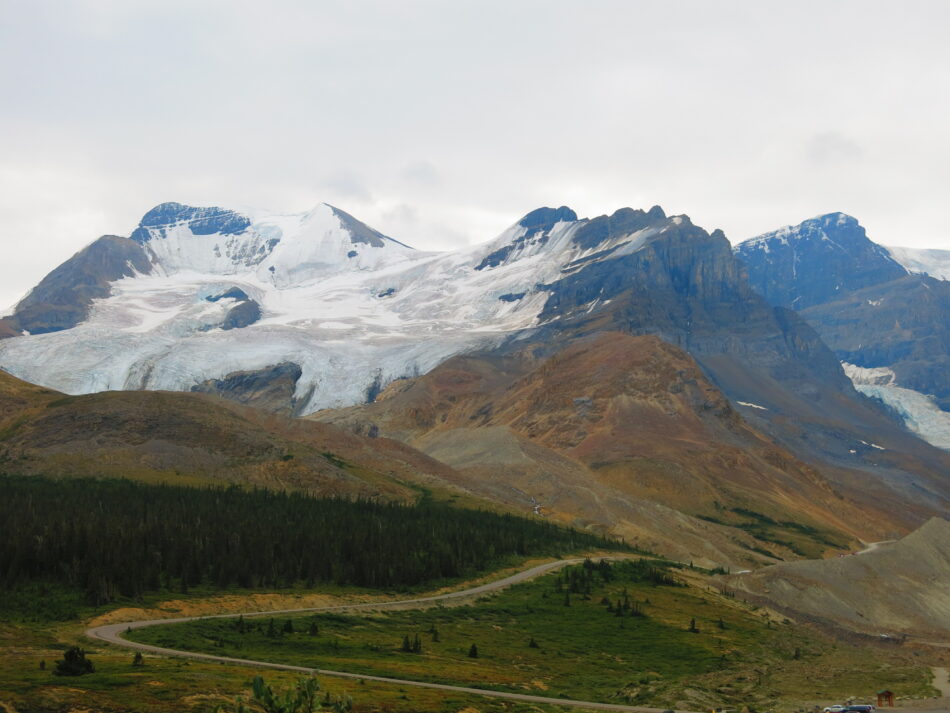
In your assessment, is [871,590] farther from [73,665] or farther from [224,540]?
[73,665]

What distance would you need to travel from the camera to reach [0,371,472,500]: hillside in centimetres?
15088

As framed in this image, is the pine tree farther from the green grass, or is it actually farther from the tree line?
the tree line

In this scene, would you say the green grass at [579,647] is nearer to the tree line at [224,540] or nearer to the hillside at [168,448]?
the tree line at [224,540]

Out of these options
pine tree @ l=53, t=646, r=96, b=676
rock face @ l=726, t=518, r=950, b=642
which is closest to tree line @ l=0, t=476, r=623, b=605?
rock face @ l=726, t=518, r=950, b=642

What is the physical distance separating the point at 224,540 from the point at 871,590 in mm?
85484

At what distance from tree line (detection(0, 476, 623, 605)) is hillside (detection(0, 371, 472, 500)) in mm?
11060

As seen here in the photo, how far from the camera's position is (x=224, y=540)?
326 feet

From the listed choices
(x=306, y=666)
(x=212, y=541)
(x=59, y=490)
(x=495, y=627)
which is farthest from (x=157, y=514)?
(x=306, y=666)

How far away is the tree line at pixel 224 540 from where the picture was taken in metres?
85.1

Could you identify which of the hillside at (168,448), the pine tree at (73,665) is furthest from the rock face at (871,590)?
the pine tree at (73,665)

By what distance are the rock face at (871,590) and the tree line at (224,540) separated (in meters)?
27.8

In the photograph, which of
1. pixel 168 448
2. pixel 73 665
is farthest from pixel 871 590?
pixel 73 665

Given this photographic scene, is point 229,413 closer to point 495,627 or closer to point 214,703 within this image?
point 495,627

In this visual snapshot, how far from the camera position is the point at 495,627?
296ft
